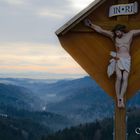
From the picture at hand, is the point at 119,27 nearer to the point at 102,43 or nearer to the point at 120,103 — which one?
the point at 102,43

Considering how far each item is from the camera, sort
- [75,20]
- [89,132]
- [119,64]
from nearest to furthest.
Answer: [119,64], [75,20], [89,132]

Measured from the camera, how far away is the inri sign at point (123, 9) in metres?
6.74

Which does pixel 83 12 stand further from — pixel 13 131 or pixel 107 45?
pixel 13 131

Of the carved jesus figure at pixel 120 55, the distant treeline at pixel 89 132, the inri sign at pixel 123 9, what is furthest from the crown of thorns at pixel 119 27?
the distant treeline at pixel 89 132

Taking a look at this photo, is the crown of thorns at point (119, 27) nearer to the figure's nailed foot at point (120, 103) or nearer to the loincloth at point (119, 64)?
the loincloth at point (119, 64)

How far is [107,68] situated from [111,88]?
0.90ft

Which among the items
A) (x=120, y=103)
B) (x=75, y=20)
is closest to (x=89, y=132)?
(x=120, y=103)

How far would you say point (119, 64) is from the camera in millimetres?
6789

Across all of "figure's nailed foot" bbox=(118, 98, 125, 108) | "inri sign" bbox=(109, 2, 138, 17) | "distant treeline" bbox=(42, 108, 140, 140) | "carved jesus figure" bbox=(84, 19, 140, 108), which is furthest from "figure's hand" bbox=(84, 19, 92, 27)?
"distant treeline" bbox=(42, 108, 140, 140)

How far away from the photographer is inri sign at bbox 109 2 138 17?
22.1ft

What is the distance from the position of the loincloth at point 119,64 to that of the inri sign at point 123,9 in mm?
537

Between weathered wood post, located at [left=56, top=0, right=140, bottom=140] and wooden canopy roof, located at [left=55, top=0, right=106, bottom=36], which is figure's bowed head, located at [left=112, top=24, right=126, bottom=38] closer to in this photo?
weathered wood post, located at [left=56, top=0, right=140, bottom=140]

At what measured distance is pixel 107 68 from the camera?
6.92m

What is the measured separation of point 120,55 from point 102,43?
32 centimetres
